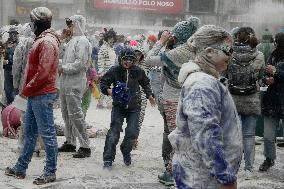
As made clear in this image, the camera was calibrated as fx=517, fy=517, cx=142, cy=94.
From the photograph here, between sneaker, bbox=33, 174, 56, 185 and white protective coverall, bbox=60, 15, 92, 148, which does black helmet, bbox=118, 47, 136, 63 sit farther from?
sneaker, bbox=33, 174, 56, 185

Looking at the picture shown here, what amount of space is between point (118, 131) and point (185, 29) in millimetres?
1647

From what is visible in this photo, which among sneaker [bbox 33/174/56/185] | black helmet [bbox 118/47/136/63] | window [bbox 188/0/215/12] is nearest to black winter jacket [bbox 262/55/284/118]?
black helmet [bbox 118/47/136/63]

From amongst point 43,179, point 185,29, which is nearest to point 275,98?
point 185,29

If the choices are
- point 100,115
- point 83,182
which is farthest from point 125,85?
point 100,115

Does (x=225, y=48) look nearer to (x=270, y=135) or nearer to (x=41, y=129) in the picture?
(x=41, y=129)

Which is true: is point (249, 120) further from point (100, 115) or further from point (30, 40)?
point (100, 115)

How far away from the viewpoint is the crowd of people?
9.04 feet

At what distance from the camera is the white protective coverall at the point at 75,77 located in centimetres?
672

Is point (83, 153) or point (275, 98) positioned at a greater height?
point (275, 98)

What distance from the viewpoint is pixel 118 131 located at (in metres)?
6.41

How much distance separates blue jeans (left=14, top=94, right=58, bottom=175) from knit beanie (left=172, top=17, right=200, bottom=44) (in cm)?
150

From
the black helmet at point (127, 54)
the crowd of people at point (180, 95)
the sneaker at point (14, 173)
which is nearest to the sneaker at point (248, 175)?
the crowd of people at point (180, 95)

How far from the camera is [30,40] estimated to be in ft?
22.1

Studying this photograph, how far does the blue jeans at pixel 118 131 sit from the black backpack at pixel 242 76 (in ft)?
4.23
